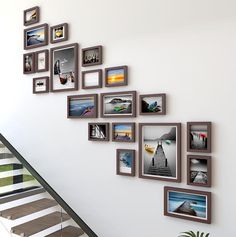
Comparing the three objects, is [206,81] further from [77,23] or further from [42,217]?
[42,217]

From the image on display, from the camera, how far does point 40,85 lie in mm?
3182

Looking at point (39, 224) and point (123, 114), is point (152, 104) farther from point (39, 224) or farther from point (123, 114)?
point (39, 224)

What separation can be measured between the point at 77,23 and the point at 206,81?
4.93 feet

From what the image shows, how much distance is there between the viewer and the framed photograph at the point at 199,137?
212 centimetres

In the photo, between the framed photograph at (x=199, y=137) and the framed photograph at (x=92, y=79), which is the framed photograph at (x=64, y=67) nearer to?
the framed photograph at (x=92, y=79)

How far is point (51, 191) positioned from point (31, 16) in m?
2.05

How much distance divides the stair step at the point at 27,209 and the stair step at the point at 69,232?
289 mm

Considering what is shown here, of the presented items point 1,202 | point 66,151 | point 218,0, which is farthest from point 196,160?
point 1,202

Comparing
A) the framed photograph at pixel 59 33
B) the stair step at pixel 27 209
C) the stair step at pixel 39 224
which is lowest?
the stair step at pixel 39 224

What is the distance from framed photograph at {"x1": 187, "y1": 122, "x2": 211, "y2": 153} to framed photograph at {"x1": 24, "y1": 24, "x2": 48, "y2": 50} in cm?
191

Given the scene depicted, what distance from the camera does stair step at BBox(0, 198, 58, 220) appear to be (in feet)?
8.96

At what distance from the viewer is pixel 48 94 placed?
3.13m

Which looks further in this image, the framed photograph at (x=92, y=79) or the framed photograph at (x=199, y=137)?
the framed photograph at (x=92, y=79)

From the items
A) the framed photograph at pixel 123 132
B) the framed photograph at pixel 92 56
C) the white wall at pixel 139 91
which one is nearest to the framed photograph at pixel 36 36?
the white wall at pixel 139 91
